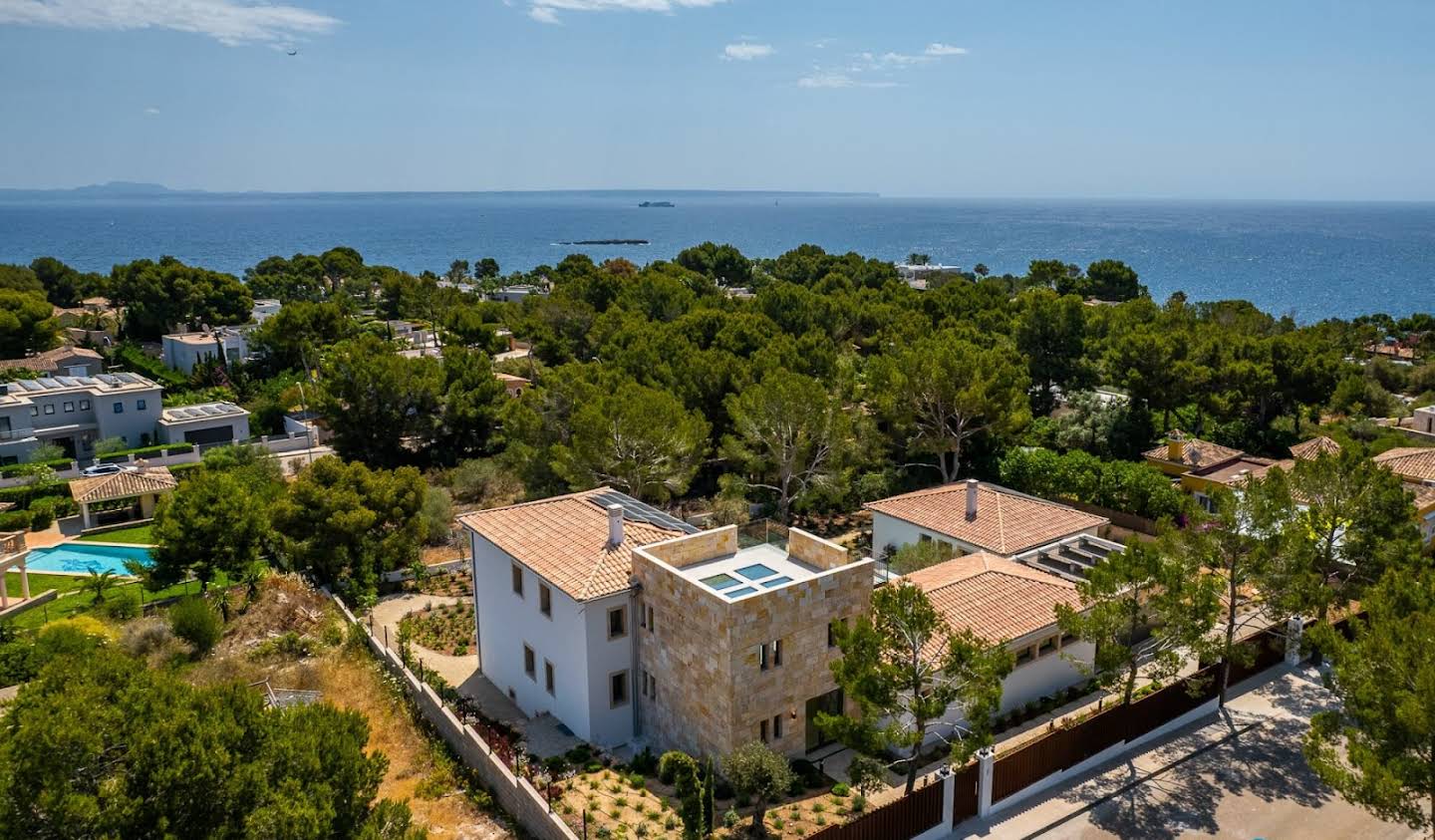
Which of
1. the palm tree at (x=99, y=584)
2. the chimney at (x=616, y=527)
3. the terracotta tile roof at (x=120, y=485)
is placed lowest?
the palm tree at (x=99, y=584)

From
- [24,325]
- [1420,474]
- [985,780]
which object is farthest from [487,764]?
[24,325]

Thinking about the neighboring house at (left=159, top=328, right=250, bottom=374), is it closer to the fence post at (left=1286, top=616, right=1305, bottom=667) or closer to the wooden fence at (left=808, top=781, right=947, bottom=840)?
the wooden fence at (left=808, top=781, right=947, bottom=840)

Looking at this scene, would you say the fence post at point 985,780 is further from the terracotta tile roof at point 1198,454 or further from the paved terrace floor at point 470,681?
the terracotta tile roof at point 1198,454

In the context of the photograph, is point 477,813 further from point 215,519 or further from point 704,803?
point 215,519

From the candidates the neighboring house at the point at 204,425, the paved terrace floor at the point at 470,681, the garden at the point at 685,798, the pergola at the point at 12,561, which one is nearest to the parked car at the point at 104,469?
the neighboring house at the point at 204,425

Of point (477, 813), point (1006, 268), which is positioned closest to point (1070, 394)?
point (477, 813)

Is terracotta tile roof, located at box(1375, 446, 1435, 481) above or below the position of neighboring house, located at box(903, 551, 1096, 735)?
above

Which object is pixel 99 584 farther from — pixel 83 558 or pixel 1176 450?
pixel 1176 450

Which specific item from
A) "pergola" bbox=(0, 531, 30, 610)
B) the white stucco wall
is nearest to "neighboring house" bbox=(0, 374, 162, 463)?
"pergola" bbox=(0, 531, 30, 610)
